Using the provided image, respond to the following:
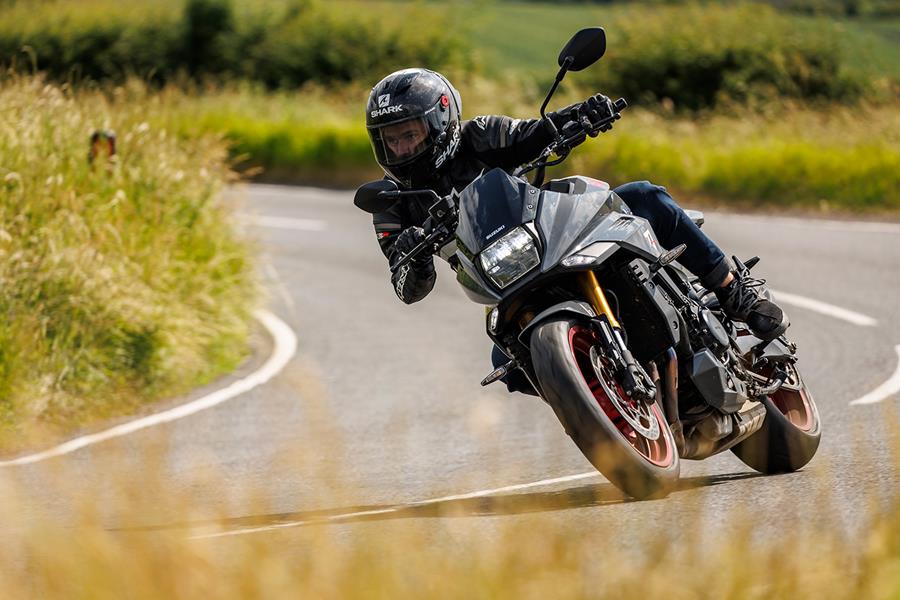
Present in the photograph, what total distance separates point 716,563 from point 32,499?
4225 millimetres

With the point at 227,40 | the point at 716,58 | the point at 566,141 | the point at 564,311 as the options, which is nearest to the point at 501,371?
the point at 564,311

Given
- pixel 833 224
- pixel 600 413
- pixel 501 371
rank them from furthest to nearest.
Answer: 1. pixel 833 224
2. pixel 501 371
3. pixel 600 413

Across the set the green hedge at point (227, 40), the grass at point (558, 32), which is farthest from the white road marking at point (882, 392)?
the green hedge at point (227, 40)

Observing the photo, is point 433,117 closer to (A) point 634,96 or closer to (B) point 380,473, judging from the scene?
(B) point 380,473

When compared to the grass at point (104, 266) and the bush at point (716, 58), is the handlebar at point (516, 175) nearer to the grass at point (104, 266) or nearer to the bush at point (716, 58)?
the grass at point (104, 266)

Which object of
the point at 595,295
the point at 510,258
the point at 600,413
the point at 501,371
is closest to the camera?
the point at 600,413

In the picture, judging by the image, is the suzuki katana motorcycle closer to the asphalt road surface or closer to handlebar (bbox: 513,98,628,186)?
handlebar (bbox: 513,98,628,186)

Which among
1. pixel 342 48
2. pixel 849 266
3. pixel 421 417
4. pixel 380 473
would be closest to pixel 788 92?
pixel 342 48

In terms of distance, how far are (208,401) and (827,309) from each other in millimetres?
5167

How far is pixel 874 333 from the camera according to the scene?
1059 centimetres

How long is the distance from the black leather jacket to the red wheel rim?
89cm

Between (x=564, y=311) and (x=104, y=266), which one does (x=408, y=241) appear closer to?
(x=564, y=311)

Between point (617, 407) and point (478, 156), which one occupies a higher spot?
point (478, 156)

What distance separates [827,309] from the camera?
11.8 metres
